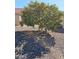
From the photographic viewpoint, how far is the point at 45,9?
1.77 m

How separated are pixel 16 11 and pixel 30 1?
0.19 m

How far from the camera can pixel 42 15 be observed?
176 centimetres

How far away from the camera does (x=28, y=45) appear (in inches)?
69.4

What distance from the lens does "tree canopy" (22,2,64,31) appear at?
1756mm

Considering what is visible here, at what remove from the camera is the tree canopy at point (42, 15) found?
176 cm

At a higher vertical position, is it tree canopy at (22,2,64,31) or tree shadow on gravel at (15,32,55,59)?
tree canopy at (22,2,64,31)

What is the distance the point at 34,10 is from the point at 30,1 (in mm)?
111

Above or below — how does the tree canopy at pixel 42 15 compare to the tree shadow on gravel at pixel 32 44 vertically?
above

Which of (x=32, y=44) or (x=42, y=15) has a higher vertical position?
(x=42, y=15)
